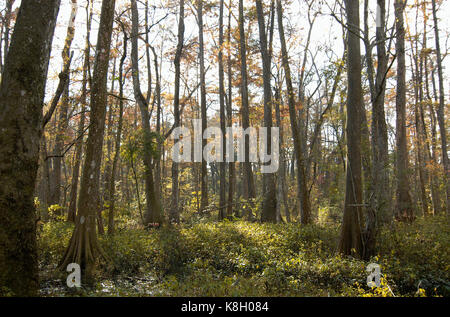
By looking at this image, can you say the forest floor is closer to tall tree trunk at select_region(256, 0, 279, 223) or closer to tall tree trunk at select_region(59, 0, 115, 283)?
tall tree trunk at select_region(59, 0, 115, 283)


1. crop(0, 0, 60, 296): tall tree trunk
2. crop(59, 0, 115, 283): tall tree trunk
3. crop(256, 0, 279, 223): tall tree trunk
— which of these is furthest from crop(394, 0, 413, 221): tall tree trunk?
crop(0, 0, 60, 296): tall tree trunk

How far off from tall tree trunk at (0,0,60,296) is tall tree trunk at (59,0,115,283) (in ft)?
7.31

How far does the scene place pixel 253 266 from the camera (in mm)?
6715

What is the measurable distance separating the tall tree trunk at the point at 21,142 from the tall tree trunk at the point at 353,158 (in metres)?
6.35

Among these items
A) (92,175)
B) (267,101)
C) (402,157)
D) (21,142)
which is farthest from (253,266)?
(402,157)

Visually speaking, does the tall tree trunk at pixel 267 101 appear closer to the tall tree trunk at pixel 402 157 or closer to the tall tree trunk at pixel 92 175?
the tall tree trunk at pixel 402 157

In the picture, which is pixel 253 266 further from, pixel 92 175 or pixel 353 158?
pixel 92 175

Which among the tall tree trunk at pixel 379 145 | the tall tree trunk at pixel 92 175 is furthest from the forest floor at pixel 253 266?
the tall tree trunk at pixel 379 145

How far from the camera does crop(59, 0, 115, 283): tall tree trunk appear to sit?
6.58 m

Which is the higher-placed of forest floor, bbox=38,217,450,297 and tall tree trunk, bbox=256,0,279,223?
tall tree trunk, bbox=256,0,279,223

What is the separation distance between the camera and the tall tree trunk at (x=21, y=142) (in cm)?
409

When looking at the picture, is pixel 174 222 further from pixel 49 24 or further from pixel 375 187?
pixel 49 24

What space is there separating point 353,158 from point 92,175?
20.5 feet
